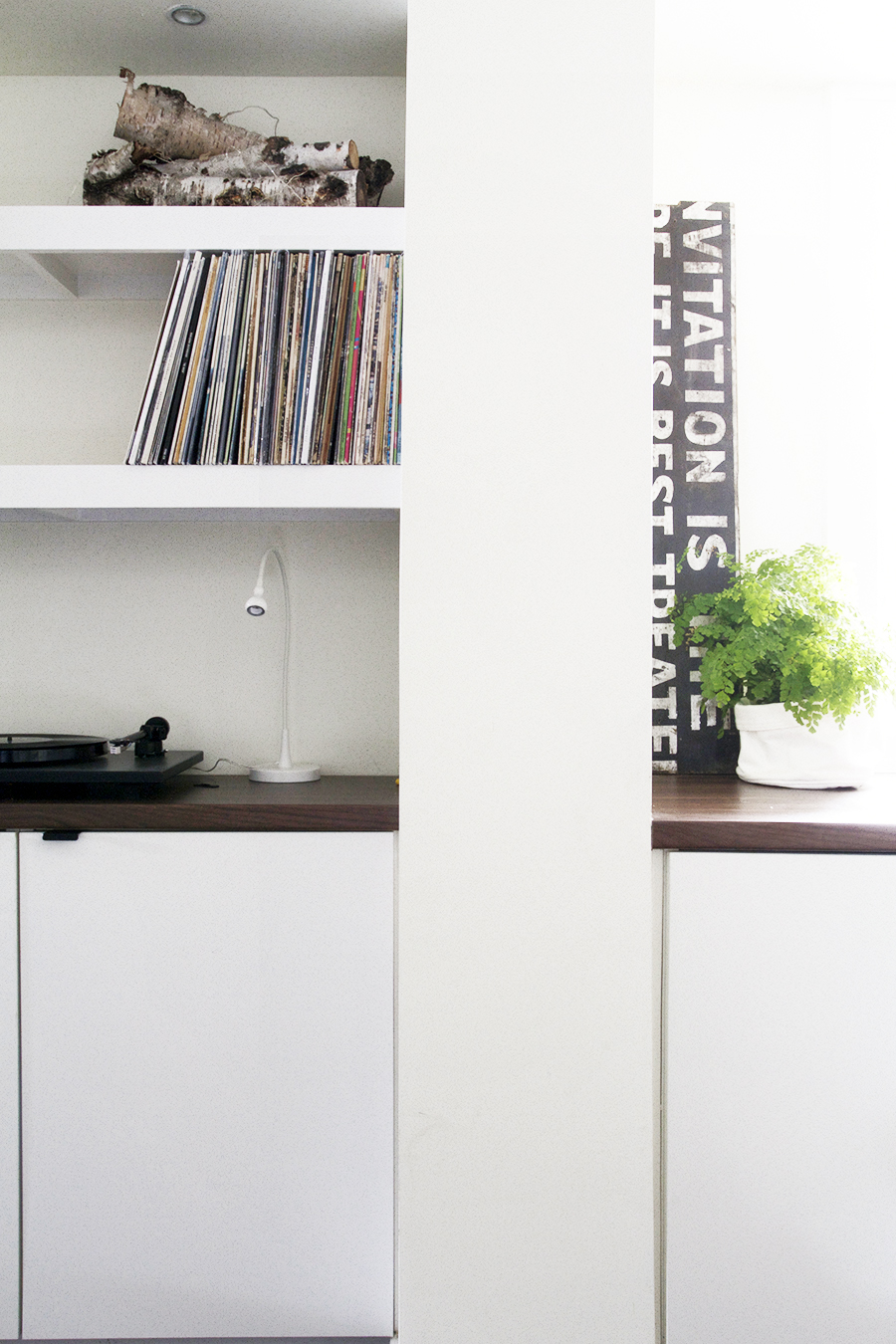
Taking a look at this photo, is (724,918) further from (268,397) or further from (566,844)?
(268,397)

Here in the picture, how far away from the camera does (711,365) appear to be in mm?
1859

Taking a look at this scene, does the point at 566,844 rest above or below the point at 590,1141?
above

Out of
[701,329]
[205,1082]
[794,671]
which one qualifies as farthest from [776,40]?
[205,1082]

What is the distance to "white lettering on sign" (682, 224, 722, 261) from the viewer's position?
6.09 ft

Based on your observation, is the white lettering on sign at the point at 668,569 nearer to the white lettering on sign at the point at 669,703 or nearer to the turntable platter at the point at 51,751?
the white lettering on sign at the point at 669,703

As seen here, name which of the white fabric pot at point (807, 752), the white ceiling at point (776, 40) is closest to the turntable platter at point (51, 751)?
the white fabric pot at point (807, 752)

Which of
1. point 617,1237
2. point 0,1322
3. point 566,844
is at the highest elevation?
point 566,844

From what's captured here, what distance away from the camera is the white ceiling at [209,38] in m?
1.58

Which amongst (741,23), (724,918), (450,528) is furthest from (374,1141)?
(741,23)

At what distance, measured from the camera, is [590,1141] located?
126cm

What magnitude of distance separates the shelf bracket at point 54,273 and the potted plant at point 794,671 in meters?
1.35

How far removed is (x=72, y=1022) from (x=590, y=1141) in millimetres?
784

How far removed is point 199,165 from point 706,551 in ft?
3.83

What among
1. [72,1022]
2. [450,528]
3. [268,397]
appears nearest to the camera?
[450,528]
